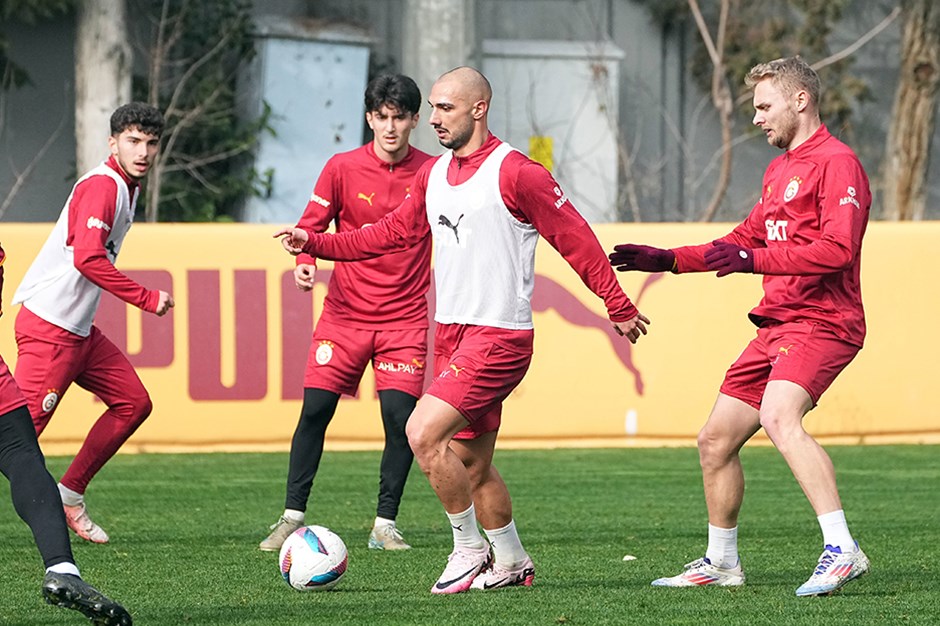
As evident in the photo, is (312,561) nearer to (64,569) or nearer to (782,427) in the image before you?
(64,569)

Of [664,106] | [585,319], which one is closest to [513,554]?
[585,319]

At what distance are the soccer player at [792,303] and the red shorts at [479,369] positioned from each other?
1.74 feet

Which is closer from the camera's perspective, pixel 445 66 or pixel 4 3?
pixel 445 66

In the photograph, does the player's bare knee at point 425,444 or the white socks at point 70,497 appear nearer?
the player's bare knee at point 425,444

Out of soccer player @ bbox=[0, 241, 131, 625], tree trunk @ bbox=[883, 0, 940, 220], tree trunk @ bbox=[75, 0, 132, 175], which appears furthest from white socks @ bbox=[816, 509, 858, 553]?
tree trunk @ bbox=[883, 0, 940, 220]

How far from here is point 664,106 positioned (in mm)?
22828

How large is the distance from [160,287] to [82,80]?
6.84m

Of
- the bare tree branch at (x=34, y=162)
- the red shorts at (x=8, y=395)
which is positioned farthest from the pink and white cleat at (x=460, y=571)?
the bare tree branch at (x=34, y=162)

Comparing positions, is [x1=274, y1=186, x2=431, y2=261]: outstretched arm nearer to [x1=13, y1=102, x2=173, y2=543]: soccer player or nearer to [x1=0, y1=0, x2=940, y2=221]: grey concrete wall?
[x1=13, y1=102, x2=173, y2=543]: soccer player

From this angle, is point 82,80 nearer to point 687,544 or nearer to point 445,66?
point 445,66

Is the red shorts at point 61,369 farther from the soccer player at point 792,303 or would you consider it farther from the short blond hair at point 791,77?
the short blond hair at point 791,77

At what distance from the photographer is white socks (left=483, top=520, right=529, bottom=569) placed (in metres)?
6.73

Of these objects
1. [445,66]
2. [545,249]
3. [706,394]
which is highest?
[445,66]

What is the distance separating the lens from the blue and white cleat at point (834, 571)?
630 centimetres
